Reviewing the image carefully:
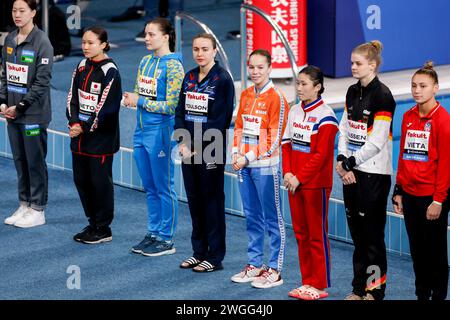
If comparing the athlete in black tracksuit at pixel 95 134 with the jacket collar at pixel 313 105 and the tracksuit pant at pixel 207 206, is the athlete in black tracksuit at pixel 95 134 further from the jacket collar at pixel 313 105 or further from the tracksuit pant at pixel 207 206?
the jacket collar at pixel 313 105

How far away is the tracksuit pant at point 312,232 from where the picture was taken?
509 cm

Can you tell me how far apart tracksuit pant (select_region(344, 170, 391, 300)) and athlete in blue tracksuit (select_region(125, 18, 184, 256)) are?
1.21 metres

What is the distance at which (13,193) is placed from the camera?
23.3 feet

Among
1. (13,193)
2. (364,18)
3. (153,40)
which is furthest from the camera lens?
(364,18)

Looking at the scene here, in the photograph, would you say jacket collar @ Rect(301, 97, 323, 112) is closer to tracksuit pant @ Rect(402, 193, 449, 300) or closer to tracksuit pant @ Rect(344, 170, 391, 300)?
tracksuit pant @ Rect(344, 170, 391, 300)

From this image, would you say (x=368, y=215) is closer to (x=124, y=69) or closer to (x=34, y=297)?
(x=34, y=297)

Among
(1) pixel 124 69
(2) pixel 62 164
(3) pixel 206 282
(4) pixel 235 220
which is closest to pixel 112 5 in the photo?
(1) pixel 124 69

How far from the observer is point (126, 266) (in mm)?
5812

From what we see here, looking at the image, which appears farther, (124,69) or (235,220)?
(124,69)

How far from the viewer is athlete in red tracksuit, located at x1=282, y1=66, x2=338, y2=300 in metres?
5.02

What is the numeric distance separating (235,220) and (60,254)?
1182 mm

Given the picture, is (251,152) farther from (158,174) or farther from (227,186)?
(227,186)

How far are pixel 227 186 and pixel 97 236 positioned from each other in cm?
99

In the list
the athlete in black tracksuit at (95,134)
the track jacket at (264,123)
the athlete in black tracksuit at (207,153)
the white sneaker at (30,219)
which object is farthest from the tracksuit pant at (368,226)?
the white sneaker at (30,219)
